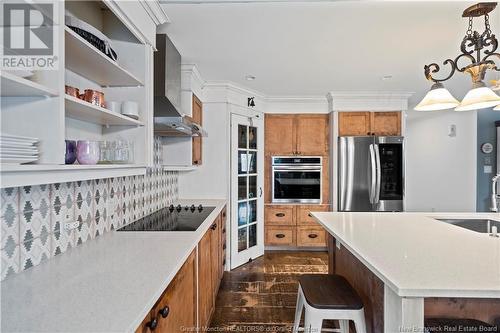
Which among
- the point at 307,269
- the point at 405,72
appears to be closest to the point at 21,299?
the point at 307,269

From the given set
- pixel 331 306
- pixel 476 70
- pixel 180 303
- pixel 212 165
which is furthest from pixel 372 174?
pixel 180 303

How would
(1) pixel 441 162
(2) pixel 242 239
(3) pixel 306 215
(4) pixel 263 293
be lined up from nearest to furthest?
(4) pixel 263 293 → (2) pixel 242 239 → (3) pixel 306 215 → (1) pixel 441 162

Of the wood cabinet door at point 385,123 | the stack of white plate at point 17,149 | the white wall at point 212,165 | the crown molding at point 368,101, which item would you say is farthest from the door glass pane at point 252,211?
the stack of white plate at point 17,149

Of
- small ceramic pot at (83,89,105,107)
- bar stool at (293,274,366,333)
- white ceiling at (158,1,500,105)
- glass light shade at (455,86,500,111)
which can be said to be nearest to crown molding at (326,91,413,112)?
white ceiling at (158,1,500,105)

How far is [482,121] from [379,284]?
17.0ft

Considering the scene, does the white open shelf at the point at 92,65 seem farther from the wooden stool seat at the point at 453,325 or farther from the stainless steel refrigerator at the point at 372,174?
the stainless steel refrigerator at the point at 372,174

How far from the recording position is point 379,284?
5.00 feet

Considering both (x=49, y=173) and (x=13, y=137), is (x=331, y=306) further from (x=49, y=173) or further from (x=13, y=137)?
(x=13, y=137)

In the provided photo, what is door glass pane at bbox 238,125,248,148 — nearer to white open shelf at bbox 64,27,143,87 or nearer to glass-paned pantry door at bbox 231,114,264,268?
glass-paned pantry door at bbox 231,114,264,268

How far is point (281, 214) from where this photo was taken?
172 inches

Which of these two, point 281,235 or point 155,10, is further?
point 281,235

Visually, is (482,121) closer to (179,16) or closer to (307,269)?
(307,269)

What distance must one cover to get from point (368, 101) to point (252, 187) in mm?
2112

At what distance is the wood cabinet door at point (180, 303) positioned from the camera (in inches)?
43.9
